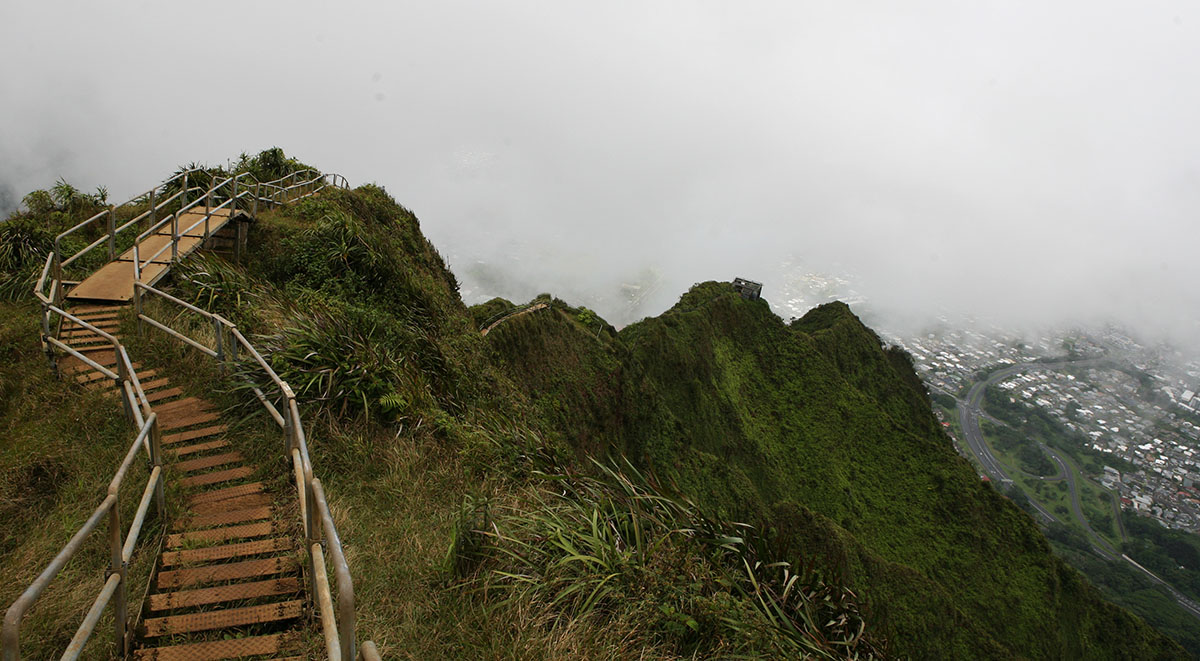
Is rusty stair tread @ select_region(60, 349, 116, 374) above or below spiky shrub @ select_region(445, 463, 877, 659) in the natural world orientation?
above

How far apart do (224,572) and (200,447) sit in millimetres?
1947

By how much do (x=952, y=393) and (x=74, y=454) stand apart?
122 m

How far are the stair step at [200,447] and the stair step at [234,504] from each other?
0.88 meters

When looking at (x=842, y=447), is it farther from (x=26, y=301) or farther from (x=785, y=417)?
(x=26, y=301)

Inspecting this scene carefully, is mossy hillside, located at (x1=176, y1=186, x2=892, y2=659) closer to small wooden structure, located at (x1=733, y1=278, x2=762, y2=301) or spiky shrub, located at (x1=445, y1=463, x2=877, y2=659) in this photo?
spiky shrub, located at (x1=445, y1=463, x2=877, y2=659)

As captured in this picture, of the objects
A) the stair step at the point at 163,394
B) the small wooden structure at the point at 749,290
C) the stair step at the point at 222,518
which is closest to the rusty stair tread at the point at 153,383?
the stair step at the point at 163,394

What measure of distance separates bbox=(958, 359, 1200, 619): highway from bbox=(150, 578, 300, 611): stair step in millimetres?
71694

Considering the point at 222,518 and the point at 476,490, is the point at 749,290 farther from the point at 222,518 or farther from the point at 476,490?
the point at 222,518

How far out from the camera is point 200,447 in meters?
5.30

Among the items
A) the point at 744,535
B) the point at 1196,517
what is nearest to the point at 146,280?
the point at 744,535

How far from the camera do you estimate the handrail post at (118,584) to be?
2939mm

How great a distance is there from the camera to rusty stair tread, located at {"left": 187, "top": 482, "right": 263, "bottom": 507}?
4.67 m

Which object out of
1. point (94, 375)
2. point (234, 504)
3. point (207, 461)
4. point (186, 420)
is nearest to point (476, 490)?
point (234, 504)

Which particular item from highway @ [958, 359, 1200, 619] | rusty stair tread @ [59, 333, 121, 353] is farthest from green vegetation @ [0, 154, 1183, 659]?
highway @ [958, 359, 1200, 619]
